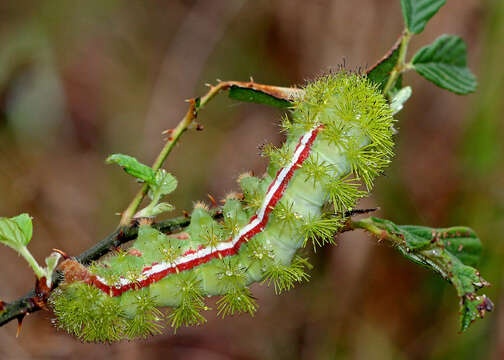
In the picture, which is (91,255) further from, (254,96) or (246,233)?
(254,96)

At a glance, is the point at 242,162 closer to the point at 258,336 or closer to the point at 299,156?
the point at 258,336

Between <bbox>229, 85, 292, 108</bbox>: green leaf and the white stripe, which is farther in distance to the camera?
<bbox>229, 85, 292, 108</bbox>: green leaf

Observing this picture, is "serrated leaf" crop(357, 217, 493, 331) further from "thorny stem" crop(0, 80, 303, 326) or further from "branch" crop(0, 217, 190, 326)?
"branch" crop(0, 217, 190, 326)

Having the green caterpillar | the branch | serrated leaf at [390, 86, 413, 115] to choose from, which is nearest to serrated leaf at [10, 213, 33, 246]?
the branch

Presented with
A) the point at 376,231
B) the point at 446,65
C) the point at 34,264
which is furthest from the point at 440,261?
the point at 34,264

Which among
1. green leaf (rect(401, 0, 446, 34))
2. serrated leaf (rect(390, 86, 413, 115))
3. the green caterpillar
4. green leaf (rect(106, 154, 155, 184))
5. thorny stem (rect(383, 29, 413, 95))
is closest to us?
green leaf (rect(106, 154, 155, 184))

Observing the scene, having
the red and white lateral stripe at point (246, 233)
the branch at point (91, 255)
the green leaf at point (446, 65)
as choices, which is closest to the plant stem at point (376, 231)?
the red and white lateral stripe at point (246, 233)

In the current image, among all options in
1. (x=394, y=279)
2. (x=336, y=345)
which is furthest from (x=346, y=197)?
(x=394, y=279)

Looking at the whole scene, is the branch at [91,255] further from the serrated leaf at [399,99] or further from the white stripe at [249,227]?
the serrated leaf at [399,99]
